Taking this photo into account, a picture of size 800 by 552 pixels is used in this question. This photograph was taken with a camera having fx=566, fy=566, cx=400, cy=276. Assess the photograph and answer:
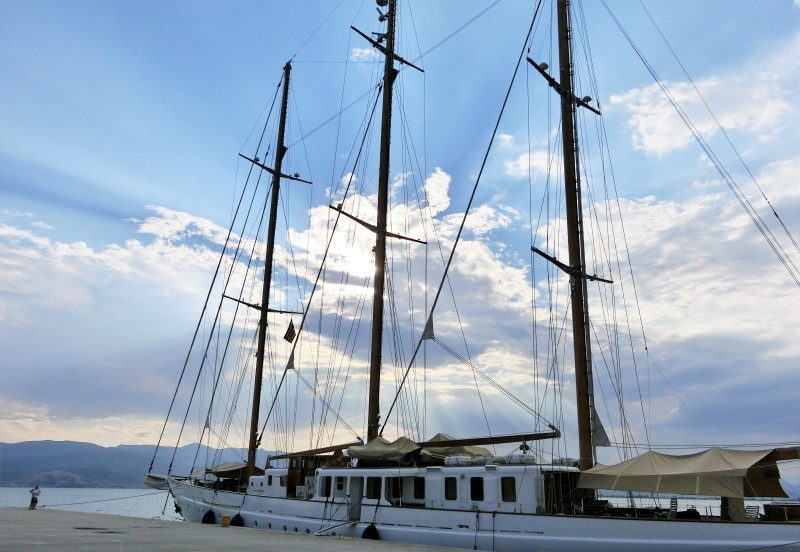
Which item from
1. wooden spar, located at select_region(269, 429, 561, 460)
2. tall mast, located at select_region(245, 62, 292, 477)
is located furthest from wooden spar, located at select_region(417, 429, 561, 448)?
tall mast, located at select_region(245, 62, 292, 477)

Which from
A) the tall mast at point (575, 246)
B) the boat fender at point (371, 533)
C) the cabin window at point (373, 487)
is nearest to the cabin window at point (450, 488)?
the boat fender at point (371, 533)

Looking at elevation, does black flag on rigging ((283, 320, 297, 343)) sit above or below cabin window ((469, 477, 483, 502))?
above

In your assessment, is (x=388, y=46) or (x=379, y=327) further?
(x=388, y=46)

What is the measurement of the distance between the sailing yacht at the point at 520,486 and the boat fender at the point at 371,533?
0.05 meters

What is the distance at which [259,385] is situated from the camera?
37.0 metres

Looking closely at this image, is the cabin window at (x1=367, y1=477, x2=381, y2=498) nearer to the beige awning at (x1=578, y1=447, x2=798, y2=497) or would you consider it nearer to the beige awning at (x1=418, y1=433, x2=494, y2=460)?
the beige awning at (x1=418, y1=433, x2=494, y2=460)

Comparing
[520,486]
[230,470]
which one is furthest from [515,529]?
[230,470]

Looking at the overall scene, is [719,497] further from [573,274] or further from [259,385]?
[259,385]

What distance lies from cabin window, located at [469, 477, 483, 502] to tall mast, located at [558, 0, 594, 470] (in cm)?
367

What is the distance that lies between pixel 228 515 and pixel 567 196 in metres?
23.5

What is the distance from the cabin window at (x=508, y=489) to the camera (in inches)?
769

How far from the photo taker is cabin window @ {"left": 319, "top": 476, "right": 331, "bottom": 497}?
25.6 metres

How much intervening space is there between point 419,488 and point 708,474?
1073cm

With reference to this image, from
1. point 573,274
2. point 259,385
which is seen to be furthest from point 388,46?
point 259,385
